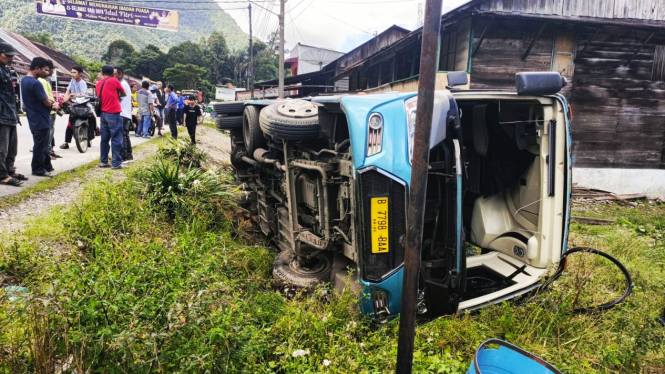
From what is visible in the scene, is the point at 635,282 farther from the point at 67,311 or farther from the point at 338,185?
the point at 67,311

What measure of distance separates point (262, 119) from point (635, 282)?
4.22m

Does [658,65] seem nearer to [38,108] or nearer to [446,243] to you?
[446,243]

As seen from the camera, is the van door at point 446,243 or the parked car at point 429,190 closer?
the parked car at point 429,190

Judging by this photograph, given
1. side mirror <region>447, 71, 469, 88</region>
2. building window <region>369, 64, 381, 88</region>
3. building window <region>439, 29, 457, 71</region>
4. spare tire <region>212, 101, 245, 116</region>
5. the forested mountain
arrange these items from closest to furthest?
side mirror <region>447, 71, 469, 88</region>
spare tire <region>212, 101, 245, 116</region>
building window <region>439, 29, 457, 71</region>
building window <region>369, 64, 381, 88</region>
the forested mountain

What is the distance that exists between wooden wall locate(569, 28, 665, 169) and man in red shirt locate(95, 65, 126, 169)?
11.1m

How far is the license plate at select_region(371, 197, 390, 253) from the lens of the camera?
2.51 m

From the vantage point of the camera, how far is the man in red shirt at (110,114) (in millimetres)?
5547

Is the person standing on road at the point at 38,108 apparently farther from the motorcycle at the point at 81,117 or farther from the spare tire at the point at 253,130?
the spare tire at the point at 253,130

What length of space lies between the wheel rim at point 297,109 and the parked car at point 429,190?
18 millimetres

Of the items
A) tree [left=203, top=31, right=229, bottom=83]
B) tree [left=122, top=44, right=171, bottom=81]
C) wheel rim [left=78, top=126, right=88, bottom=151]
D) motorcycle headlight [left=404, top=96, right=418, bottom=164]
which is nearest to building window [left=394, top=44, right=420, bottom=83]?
wheel rim [left=78, top=126, right=88, bottom=151]

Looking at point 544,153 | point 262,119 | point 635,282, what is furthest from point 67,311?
point 635,282

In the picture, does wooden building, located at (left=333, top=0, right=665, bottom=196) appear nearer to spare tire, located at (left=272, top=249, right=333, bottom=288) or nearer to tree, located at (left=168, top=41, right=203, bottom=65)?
spare tire, located at (left=272, top=249, right=333, bottom=288)

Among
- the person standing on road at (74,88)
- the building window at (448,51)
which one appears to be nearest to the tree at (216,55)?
the building window at (448,51)

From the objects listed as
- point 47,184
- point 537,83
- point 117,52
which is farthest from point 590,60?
point 117,52
